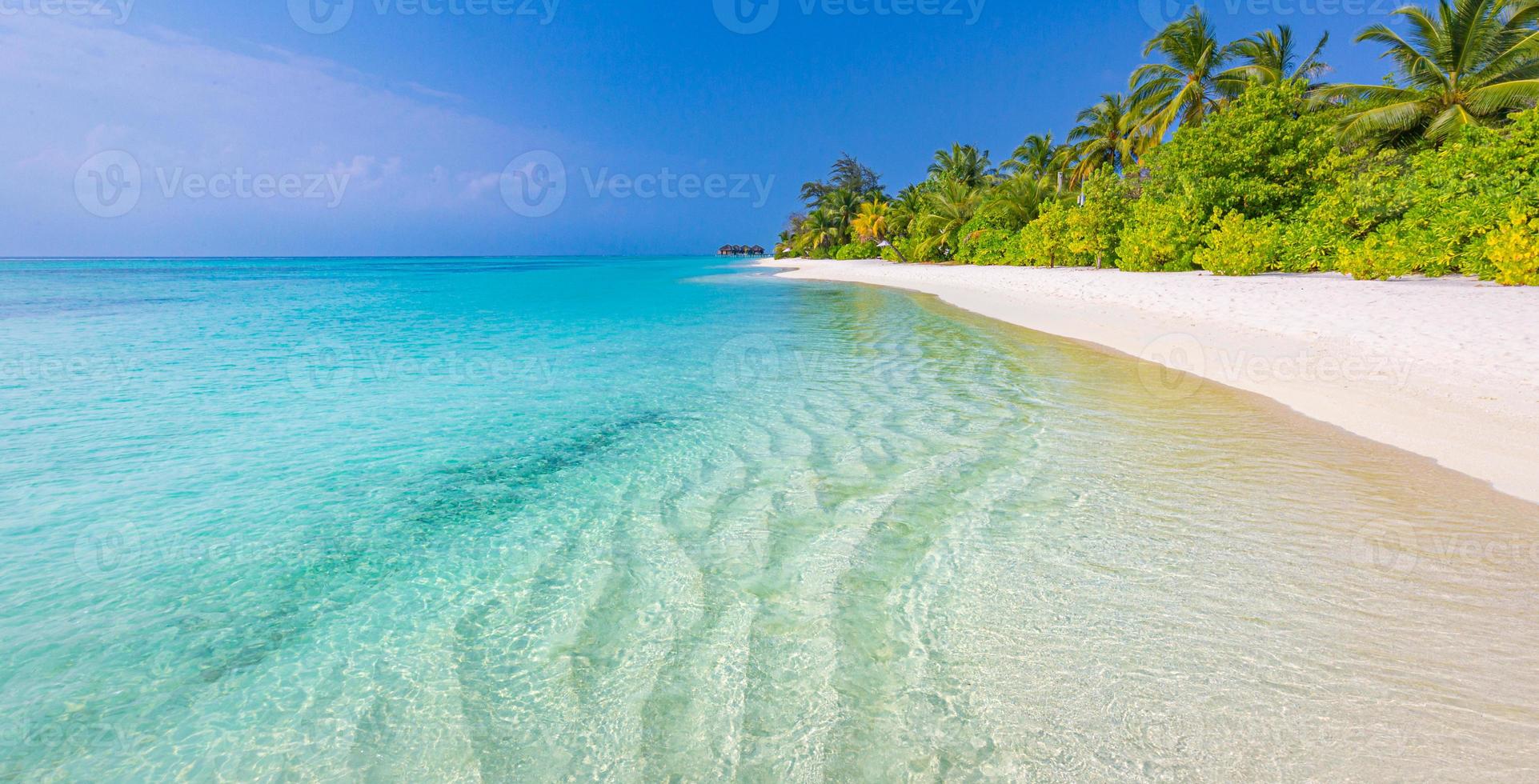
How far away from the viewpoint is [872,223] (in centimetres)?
5631

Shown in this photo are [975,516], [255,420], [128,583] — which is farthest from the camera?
[255,420]

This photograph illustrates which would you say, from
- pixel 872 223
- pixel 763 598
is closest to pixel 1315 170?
pixel 763 598

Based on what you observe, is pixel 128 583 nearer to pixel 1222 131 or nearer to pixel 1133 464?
pixel 1133 464

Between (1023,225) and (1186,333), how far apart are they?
24.4 meters

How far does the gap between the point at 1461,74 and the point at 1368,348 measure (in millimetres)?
20311

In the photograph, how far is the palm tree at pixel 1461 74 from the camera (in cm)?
1920

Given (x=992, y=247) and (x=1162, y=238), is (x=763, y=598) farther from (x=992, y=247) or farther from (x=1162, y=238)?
(x=992, y=247)

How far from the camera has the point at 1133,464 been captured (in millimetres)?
5480

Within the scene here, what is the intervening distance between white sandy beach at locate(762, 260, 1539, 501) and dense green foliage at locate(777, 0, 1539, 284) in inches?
42.3

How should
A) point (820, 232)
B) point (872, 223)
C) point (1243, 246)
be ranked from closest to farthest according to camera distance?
point (1243, 246), point (872, 223), point (820, 232)

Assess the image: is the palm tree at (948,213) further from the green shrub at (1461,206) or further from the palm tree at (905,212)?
the green shrub at (1461,206)

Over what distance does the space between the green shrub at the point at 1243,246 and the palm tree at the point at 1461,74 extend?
7.33 m

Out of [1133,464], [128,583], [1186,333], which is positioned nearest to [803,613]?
[1133,464]

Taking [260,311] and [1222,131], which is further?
[260,311]
